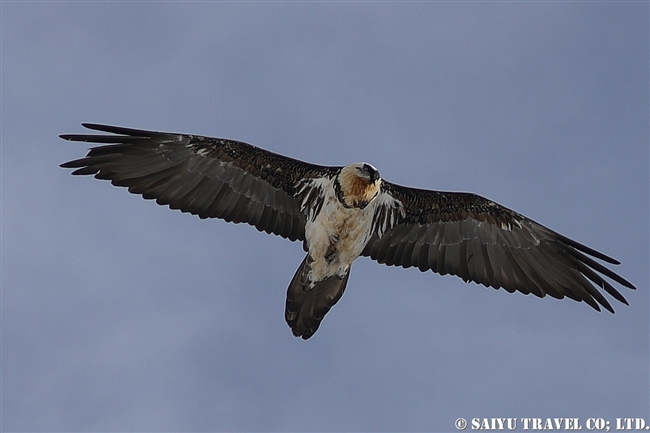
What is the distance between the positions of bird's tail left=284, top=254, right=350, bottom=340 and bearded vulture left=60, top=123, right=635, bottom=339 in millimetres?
16

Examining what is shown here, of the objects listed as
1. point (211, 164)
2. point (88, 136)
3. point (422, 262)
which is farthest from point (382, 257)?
point (88, 136)

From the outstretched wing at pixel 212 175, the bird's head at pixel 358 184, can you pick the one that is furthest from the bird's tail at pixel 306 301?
the bird's head at pixel 358 184

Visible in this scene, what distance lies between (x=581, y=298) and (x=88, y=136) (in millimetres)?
8159

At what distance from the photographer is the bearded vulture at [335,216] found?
14.1 meters

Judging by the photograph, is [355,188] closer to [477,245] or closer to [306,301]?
[306,301]

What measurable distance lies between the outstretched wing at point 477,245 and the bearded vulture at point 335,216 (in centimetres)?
2

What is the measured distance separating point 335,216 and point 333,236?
12.5 inches

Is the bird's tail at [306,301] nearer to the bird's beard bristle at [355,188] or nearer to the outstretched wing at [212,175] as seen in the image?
the outstretched wing at [212,175]

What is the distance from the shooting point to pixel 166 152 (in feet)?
47.1

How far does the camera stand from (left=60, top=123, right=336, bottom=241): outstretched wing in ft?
46.3

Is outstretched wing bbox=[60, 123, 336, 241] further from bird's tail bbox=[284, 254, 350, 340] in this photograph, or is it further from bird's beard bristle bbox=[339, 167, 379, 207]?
bird's tail bbox=[284, 254, 350, 340]

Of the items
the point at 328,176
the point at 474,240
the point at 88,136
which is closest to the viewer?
the point at 88,136

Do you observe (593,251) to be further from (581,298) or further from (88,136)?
(88,136)

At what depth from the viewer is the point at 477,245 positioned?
50.3 ft
